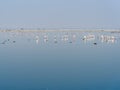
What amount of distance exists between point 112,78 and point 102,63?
2237 mm

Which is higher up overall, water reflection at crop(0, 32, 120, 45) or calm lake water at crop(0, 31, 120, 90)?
calm lake water at crop(0, 31, 120, 90)

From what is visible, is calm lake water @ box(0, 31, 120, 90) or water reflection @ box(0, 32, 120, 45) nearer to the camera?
calm lake water @ box(0, 31, 120, 90)

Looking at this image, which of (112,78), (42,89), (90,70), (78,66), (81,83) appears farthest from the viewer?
(78,66)

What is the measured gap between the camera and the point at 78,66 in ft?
30.0

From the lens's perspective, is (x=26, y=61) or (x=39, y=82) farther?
(x=26, y=61)

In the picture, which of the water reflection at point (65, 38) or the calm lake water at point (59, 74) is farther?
the water reflection at point (65, 38)

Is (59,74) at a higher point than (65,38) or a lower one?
higher

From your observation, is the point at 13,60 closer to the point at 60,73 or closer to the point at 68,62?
the point at 68,62

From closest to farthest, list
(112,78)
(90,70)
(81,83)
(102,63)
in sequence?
(81,83)
(112,78)
(90,70)
(102,63)

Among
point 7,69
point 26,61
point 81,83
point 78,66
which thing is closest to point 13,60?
point 26,61

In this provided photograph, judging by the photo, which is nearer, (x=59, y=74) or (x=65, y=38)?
(x=59, y=74)

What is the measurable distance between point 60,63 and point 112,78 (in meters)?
2.48

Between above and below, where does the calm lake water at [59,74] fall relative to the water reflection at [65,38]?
above

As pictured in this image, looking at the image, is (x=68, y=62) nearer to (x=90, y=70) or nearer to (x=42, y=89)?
(x=90, y=70)
